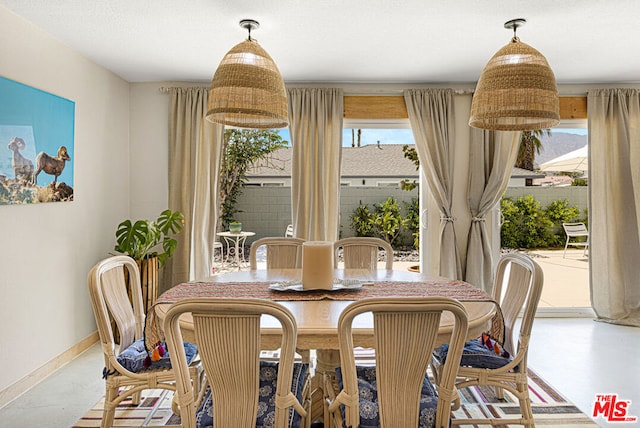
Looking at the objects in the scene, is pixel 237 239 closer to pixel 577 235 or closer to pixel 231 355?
pixel 231 355

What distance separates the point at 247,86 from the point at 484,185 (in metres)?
3.03

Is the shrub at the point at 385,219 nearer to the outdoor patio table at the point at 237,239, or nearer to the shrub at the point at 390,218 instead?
the shrub at the point at 390,218

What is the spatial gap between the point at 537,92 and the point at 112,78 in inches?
143

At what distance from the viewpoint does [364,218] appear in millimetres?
4676

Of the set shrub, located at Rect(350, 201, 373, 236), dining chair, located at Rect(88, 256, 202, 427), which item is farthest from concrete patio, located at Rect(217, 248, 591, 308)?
dining chair, located at Rect(88, 256, 202, 427)

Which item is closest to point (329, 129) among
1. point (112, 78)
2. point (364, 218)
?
point (364, 218)

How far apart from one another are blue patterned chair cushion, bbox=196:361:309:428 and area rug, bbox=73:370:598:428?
881 millimetres

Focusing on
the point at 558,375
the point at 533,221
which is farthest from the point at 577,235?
the point at 558,375

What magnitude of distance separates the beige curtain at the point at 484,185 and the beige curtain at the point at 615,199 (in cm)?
85

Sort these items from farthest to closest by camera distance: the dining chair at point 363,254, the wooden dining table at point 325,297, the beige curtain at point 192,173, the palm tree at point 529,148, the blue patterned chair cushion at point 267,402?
the palm tree at point 529,148 → the beige curtain at point 192,173 → the dining chair at point 363,254 → the wooden dining table at point 325,297 → the blue patterned chair cushion at point 267,402

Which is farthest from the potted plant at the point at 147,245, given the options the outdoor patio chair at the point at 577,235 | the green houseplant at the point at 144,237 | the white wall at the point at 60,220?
the outdoor patio chair at the point at 577,235

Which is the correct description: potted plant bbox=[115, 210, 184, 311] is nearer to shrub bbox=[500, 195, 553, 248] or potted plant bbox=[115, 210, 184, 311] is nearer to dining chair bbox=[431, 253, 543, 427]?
dining chair bbox=[431, 253, 543, 427]

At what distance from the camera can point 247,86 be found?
2170mm

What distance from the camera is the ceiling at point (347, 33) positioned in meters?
2.69
